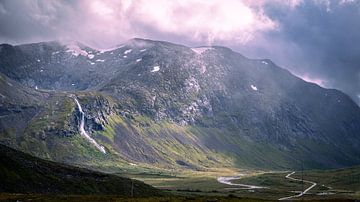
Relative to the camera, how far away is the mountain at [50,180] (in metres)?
137

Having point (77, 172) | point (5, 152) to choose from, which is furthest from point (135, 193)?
point (5, 152)

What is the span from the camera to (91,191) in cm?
15138

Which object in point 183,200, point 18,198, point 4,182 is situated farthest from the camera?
point 4,182

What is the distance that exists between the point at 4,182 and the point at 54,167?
3152cm

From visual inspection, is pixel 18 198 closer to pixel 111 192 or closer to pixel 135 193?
pixel 111 192

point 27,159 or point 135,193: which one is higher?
point 27,159

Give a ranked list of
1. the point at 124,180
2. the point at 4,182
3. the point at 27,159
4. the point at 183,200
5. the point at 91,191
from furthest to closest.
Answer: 1. the point at 124,180
2. the point at 27,159
3. the point at 91,191
4. the point at 4,182
5. the point at 183,200

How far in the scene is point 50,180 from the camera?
14750 cm

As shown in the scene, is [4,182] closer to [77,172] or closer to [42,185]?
[42,185]

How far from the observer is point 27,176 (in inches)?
5630

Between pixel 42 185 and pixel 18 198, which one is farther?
pixel 42 185

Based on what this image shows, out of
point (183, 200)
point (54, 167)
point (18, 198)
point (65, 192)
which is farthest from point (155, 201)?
point (54, 167)

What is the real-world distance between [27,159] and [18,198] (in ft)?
→ 185

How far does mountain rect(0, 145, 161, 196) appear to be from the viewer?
449 feet
